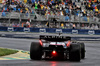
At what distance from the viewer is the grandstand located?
122 ft

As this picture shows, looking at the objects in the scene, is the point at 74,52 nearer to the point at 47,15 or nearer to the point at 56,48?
the point at 56,48

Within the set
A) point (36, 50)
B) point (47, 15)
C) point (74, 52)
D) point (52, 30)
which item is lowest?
point (52, 30)

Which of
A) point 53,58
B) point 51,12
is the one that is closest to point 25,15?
point 51,12

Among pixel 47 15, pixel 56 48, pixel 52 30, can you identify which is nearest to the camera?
pixel 56 48

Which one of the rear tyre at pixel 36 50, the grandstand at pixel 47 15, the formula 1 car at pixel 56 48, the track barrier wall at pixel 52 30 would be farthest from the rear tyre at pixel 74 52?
the track barrier wall at pixel 52 30

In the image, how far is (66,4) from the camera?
42656mm

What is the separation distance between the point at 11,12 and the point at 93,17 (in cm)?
1298

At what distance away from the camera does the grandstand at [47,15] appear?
122 ft

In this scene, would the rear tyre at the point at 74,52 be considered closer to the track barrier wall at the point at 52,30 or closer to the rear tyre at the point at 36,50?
the rear tyre at the point at 36,50

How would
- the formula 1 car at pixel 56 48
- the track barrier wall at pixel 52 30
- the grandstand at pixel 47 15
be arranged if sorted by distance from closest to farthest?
the formula 1 car at pixel 56 48
the grandstand at pixel 47 15
the track barrier wall at pixel 52 30

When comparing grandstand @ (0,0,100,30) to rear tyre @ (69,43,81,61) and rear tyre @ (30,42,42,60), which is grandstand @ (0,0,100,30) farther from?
rear tyre @ (69,43,81,61)

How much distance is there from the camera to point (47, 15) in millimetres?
37906

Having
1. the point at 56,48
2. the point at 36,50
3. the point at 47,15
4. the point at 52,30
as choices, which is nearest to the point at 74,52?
the point at 56,48

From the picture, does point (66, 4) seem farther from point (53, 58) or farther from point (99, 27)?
point (53, 58)
